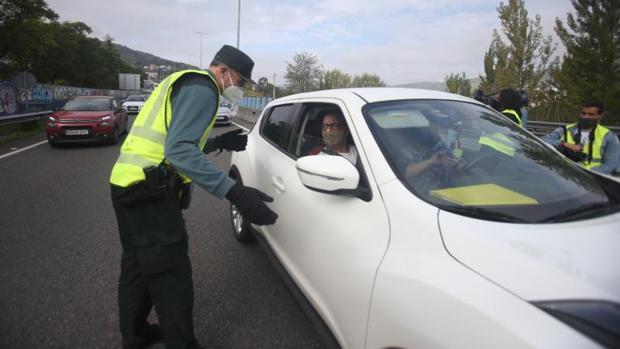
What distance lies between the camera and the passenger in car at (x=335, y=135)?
7.66ft

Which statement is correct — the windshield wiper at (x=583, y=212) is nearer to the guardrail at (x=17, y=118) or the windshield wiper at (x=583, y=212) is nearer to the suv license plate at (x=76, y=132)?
the suv license plate at (x=76, y=132)

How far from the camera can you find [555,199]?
1637 mm

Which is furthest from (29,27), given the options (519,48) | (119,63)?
(119,63)

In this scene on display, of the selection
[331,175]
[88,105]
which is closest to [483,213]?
[331,175]

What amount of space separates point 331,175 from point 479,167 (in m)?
0.77

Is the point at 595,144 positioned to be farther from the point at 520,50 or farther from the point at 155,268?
the point at 520,50

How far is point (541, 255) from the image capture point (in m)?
1.22

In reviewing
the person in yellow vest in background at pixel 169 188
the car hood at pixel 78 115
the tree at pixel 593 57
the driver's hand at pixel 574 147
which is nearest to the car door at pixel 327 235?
the person in yellow vest in background at pixel 169 188

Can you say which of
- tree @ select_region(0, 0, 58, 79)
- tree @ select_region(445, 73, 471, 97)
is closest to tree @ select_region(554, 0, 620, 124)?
tree @ select_region(445, 73, 471, 97)

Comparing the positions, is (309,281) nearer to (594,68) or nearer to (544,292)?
(544,292)

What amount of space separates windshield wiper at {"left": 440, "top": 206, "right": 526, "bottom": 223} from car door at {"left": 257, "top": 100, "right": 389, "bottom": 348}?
11.1 inches

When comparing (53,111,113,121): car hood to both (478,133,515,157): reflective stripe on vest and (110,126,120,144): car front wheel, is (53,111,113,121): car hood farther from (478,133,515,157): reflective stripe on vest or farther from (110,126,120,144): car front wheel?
(478,133,515,157): reflective stripe on vest

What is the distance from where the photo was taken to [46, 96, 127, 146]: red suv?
1018 cm

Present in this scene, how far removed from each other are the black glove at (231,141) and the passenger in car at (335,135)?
2.97ft
